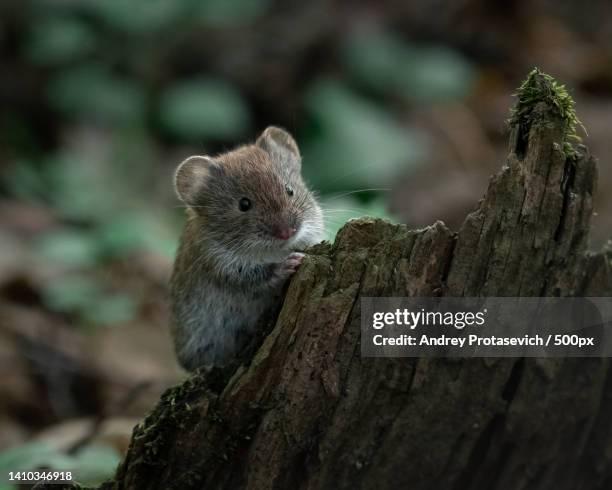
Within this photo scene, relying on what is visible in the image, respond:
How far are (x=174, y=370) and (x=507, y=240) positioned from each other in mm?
5475

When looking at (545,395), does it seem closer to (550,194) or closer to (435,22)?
(550,194)

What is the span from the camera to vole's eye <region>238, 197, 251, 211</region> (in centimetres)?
554

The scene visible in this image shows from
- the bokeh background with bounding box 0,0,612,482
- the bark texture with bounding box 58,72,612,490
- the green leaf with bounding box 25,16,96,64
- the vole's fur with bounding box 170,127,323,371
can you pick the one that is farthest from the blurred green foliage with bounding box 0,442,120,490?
the green leaf with bounding box 25,16,96,64

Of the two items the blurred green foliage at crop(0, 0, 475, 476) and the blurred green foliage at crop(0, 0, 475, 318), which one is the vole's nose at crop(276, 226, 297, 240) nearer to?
the blurred green foliage at crop(0, 0, 475, 476)

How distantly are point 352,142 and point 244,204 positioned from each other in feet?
16.8

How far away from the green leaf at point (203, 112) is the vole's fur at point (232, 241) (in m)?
5.27

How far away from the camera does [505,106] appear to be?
11695mm

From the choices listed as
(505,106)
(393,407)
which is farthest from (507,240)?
(505,106)

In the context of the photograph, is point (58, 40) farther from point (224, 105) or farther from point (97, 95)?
point (224, 105)

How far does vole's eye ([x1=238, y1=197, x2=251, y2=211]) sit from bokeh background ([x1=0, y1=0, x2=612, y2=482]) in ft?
11.0

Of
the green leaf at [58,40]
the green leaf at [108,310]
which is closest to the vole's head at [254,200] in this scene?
the green leaf at [108,310]

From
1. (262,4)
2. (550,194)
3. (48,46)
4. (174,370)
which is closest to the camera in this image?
(550,194)

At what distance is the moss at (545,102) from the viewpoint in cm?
365

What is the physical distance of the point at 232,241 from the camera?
17.9ft
